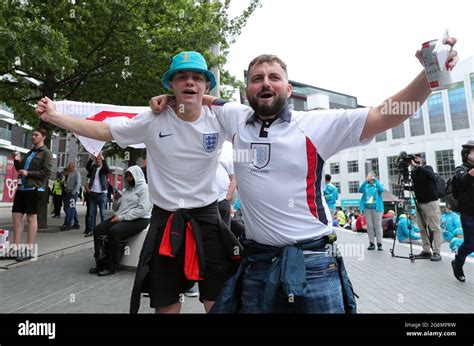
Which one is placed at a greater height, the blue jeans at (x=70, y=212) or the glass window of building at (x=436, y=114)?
the glass window of building at (x=436, y=114)

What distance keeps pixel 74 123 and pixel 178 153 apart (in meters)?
0.75

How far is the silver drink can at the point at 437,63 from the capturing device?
153cm

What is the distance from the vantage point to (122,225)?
219 inches

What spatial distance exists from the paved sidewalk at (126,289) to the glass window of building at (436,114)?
55535mm

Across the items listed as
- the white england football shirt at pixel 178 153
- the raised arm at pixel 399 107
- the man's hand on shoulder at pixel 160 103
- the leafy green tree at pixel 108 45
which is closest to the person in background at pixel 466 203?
the raised arm at pixel 399 107

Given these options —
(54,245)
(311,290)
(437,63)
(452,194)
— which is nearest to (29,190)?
(54,245)

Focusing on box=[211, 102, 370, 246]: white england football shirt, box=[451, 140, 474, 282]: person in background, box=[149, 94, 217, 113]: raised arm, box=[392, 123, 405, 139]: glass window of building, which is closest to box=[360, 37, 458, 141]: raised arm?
box=[211, 102, 370, 246]: white england football shirt

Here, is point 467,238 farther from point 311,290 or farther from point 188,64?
point 188,64

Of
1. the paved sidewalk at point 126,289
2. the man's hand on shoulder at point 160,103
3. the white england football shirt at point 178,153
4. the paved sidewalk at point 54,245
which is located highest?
the man's hand on shoulder at point 160,103

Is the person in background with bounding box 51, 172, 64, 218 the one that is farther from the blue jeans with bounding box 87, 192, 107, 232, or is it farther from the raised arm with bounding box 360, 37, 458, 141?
the raised arm with bounding box 360, 37, 458, 141

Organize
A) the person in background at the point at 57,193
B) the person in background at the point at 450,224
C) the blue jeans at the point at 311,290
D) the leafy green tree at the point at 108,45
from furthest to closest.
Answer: the person in background at the point at 57,193 → the person in background at the point at 450,224 → the leafy green tree at the point at 108,45 → the blue jeans at the point at 311,290

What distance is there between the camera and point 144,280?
2.30m

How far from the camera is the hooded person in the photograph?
5.50 meters

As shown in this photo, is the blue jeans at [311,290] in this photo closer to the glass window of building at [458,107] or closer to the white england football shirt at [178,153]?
the white england football shirt at [178,153]
